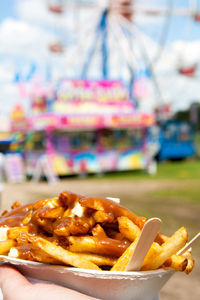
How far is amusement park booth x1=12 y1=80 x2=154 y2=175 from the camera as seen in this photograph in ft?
46.9

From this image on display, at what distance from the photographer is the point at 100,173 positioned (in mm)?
15477

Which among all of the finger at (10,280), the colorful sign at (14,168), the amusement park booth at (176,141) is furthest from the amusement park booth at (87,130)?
the finger at (10,280)

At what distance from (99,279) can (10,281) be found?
25 centimetres

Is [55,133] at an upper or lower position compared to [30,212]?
lower

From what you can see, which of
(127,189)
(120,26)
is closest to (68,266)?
(127,189)

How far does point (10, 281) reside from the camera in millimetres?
1148

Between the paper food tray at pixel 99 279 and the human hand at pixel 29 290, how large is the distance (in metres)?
0.04

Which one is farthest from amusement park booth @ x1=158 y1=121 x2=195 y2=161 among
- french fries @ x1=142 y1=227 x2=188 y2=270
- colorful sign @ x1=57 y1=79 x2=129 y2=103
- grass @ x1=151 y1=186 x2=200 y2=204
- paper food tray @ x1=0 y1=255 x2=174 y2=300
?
paper food tray @ x1=0 y1=255 x2=174 y2=300

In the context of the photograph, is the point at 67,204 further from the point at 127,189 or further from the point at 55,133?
the point at 55,133

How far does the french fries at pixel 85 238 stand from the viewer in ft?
3.86

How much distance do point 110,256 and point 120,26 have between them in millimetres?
22378

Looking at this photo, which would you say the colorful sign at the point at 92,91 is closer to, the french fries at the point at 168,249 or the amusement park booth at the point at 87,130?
the amusement park booth at the point at 87,130

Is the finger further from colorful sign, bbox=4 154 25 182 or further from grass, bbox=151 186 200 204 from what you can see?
colorful sign, bbox=4 154 25 182

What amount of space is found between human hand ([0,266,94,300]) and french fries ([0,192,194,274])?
0.24 feet
